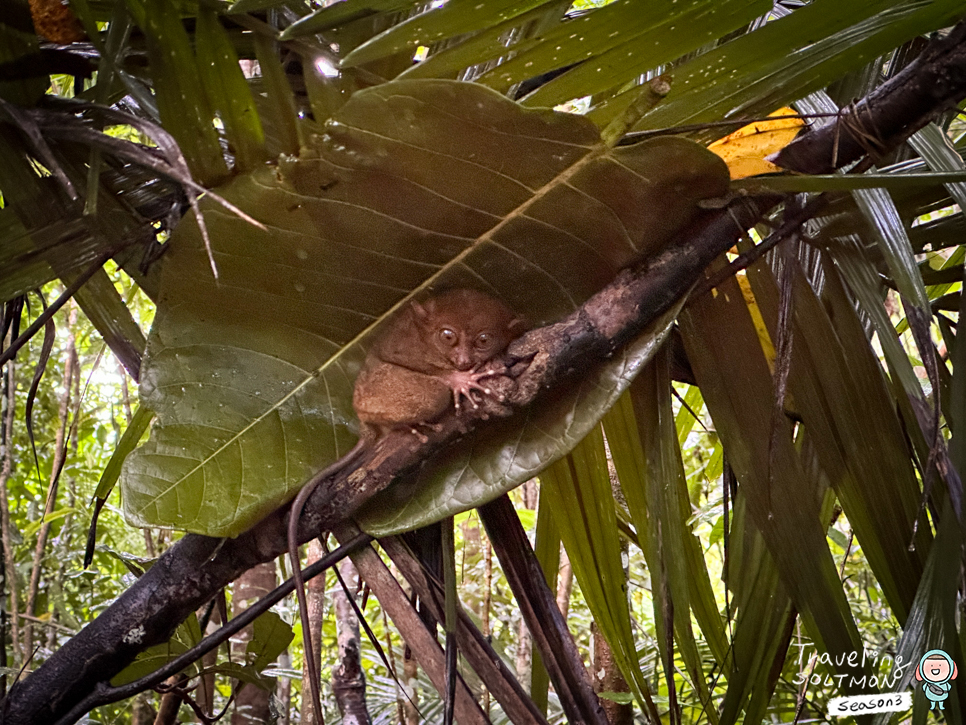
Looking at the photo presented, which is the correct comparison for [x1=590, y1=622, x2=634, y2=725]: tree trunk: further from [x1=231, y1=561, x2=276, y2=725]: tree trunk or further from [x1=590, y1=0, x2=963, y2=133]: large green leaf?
[x1=231, y1=561, x2=276, y2=725]: tree trunk

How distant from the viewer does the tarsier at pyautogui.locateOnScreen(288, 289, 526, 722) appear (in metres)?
0.81

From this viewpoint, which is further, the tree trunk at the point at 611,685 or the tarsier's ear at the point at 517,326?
the tree trunk at the point at 611,685

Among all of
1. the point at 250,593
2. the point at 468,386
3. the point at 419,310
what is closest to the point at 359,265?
the point at 419,310

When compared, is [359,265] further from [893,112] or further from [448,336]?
[893,112]

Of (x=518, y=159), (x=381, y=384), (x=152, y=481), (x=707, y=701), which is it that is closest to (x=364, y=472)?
(x=381, y=384)

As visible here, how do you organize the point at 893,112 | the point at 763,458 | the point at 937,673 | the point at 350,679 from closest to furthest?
the point at 893,112, the point at 937,673, the point at 763,458, the point at 350,679

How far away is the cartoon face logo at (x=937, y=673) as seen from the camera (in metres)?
0.75

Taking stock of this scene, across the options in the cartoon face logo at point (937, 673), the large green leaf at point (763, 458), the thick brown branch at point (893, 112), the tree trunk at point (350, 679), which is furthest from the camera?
the tree trunk at point (350, 679)

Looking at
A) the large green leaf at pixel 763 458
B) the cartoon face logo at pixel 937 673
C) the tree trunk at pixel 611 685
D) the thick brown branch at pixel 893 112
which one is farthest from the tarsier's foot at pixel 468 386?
the tree trunk at pixel 611 685

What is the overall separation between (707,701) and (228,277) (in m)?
0.88

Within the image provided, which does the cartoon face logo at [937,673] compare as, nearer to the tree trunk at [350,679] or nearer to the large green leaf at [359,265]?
the large green leaf at [359,265]

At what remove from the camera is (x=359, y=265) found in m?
0.77

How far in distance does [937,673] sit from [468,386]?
0.64 metres

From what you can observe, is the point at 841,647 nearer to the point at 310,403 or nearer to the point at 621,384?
the point at 621,384
